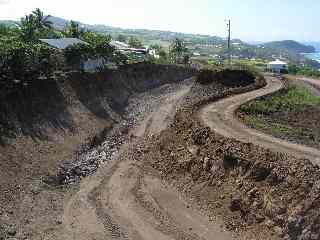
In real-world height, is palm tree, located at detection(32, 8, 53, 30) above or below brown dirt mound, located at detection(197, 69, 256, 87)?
above

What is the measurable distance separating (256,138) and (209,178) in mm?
5810

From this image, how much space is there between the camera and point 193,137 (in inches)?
2014

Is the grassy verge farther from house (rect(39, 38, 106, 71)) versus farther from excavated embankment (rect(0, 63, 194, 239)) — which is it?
house (rect(39, 38, 106, 71))

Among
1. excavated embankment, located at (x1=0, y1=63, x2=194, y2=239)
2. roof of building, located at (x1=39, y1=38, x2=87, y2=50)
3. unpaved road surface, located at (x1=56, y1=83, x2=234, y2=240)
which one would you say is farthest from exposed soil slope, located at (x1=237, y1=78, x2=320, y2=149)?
roof of building, located at (x1=39, y1=38, x2=87, y2=50)

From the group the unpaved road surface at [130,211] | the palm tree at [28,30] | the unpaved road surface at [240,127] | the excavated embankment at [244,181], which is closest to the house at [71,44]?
the palm tree at [28,30]

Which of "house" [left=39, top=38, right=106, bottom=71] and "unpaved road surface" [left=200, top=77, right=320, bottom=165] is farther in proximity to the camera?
"house" [left=39, top=38, right=106, bottom=71]

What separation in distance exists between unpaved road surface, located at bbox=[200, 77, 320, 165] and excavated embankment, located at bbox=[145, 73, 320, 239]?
1.46 metres

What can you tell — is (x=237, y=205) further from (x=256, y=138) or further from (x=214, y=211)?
(x=256, y=138)

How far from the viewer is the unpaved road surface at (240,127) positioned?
43131 mm

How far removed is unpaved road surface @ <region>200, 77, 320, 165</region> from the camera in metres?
43.1

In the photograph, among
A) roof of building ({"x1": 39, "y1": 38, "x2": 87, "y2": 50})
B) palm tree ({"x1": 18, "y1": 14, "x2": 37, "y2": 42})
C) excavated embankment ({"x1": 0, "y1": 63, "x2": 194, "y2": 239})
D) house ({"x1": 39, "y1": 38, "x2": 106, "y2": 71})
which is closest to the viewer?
excavated embankment ({"x1": 0, "y1": 63, "x2": 194, "y2": 239})

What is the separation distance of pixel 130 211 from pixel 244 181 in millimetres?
9286

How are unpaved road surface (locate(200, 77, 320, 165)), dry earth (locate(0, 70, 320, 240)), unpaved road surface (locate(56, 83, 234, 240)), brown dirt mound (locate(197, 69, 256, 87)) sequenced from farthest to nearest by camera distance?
brown dirt mound (locate(197, 69, 256, 87)), unpaved road surface (locate(200, 77, 320, 165)), unpaved road surface (locate(56, 83, 234, 240)), dry earth (locate(0, 70, 320, 240))

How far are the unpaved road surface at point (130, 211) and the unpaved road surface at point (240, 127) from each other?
7.91 m
